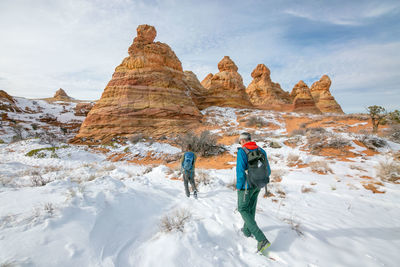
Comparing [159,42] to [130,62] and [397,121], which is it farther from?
[397,121]

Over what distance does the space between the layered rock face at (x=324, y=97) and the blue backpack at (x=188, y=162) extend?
60521 millimetres

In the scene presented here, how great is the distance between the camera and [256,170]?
2.20 metres

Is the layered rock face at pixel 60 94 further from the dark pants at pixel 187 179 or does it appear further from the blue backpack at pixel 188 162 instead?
the dark pants at pixel 187 179

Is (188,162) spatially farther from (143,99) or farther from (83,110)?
(83,110)

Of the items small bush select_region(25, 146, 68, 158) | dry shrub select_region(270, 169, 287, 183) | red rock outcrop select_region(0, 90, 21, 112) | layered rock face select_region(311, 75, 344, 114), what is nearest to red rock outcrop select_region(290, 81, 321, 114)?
layered rock face select_region(311, 75, 344, 114)

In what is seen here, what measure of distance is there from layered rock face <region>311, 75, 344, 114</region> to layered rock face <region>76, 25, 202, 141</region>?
161 ft

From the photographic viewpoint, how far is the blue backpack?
4.10 metres

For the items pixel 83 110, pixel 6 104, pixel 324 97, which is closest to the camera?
pixel 6 104

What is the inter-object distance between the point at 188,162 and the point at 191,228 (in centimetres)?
181

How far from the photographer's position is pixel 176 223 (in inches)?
98.0

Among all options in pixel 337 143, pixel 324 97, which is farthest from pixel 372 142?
pixel 324 97

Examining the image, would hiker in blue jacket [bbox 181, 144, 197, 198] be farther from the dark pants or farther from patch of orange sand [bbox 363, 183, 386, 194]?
patch of orange sand [bbox 363, 183, 386, 194]

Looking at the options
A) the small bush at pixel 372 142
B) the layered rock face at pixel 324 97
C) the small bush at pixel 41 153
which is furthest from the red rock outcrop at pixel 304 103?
the small bush at pixel 41 153

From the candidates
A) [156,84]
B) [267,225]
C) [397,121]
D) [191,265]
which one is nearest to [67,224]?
[191,265]
